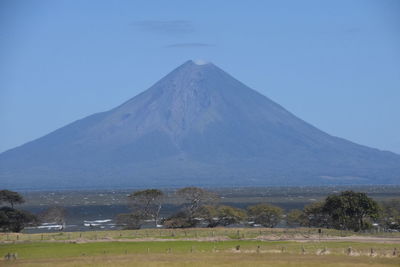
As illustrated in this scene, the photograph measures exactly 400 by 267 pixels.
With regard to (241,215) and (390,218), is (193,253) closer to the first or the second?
(241,215)

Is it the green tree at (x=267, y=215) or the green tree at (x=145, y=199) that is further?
the green tree at (x=145, y=199)

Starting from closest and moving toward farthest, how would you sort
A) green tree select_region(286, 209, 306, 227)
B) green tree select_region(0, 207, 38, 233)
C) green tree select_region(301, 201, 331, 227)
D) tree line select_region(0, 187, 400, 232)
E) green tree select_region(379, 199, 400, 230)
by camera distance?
tree line select_region(0, 187, 400, 232)
green tree select_region(0, 207, 38, 233)
green tree select_region(301, 201, 331, 227)
green tree select_region(379, 199, 400, 230)
green tree select_region(286, 209, 306, 227)

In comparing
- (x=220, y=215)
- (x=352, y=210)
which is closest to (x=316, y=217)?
(x=352, y=210)

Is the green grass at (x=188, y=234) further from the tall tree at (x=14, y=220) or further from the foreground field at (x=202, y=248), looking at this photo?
the tall tree at (x=14, y=220)

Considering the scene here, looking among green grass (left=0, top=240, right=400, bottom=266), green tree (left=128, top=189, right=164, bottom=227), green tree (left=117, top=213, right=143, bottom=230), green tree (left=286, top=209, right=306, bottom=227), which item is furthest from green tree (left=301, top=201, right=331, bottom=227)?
green grass (left=0, top=240, right=400, bottom=266)

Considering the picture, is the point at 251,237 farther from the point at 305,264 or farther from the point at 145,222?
the point at 145,222

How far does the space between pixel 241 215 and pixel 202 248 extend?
27030 millimetres

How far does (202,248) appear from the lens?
53000 mm

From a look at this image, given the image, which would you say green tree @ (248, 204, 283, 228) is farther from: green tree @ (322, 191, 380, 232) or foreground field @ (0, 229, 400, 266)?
foreground field @ (0, 229, 400, 266)

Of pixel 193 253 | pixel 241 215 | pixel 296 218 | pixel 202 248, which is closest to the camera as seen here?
pixel 193 253

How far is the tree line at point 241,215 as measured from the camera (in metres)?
72.1

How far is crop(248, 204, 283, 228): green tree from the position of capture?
80262 mm

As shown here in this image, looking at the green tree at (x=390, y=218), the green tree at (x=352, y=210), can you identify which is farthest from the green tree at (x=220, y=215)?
the green tree at (x=390, y=218)

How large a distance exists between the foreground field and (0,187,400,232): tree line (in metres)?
8.32
